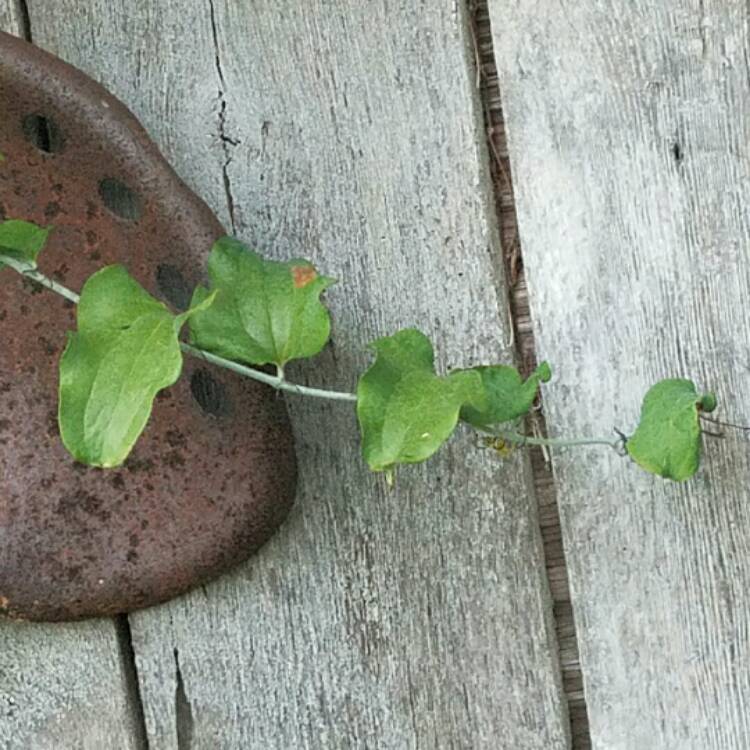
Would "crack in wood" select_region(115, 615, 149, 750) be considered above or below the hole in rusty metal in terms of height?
below

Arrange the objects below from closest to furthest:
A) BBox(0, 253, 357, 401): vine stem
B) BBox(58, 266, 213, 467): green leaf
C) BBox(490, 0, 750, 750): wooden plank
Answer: BBox(58, 266, 213, 467): green leaf, BBox(0, 253, 357, 401): vine stem, BBox(490, 0, 750, 750): wooden plank

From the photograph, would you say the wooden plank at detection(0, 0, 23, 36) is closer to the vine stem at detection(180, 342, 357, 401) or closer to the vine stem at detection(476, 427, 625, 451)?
the vine stem at detection(180, 342, 357, 401)

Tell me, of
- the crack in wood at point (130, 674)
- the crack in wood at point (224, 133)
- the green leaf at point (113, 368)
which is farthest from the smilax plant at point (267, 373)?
the crack in wood at point (130, 674)

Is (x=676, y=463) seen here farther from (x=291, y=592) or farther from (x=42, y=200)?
(x=42, y=200)

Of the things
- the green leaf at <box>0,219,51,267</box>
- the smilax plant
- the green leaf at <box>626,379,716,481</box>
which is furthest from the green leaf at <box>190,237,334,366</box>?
the green leaf at <box>626,379,716,481</box>

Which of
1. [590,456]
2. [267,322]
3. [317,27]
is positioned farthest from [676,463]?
[317,27]

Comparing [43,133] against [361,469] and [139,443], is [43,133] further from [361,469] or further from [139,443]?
[361,469]
